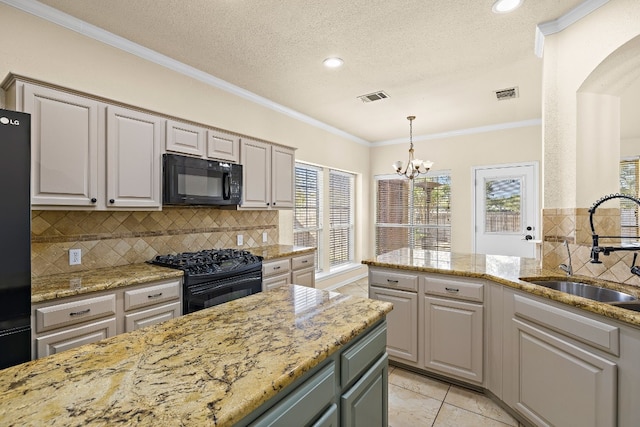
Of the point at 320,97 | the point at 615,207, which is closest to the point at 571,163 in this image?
the point at 615,207

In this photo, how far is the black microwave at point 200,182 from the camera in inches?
104

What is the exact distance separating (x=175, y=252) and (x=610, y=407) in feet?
10.6

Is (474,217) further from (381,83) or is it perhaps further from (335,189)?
(381,83)

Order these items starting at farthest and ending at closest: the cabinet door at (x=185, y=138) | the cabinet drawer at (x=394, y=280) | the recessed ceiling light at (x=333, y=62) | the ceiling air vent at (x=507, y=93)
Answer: the ceiling air vent at (x=507, y=93) → the recessed ceiling light at (x=333, y=62) → the cabinet door at (x=185, y=138) → the cabinet drawer at (x=394, y=280)

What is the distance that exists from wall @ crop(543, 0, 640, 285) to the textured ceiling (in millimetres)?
298

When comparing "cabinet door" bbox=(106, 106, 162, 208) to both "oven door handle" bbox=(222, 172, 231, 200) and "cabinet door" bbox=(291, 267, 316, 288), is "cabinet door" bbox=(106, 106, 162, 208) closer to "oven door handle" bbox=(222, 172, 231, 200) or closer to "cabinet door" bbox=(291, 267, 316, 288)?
"oven door handle" bbox=(222, 172, 231, 200)

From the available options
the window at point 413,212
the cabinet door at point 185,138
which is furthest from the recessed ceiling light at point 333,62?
the window at point 413,212

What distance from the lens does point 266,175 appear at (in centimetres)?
361

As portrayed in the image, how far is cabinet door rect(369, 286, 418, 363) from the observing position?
8.39ft

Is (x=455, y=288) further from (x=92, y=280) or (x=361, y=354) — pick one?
(x=92, y=280)

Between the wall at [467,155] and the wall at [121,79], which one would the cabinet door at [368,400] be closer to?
the wall at [121,79]

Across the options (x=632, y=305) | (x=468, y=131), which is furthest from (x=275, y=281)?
(x=468, y=131)

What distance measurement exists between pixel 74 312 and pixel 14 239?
1.84 feet

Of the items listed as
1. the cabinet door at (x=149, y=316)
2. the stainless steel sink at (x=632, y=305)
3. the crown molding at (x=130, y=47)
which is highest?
the crown molding at (x=130, y=47)
